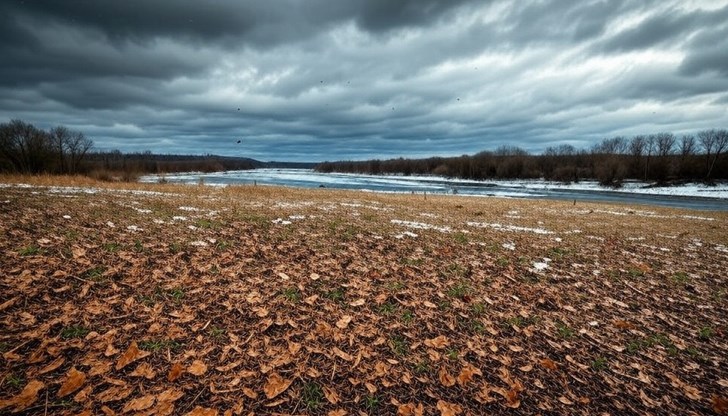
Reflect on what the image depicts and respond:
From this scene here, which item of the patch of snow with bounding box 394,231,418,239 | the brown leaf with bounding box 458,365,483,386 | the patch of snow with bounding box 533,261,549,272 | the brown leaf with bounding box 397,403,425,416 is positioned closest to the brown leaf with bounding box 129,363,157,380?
the brown leaf with bounding box 397,403,425,416

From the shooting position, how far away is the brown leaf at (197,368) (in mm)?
4270

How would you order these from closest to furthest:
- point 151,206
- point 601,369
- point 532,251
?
point 601,369, point 532,251, point 151,206

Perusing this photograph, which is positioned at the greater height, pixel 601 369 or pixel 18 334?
pixel 18 334

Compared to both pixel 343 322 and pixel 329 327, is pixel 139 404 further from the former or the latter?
pixel 343 322

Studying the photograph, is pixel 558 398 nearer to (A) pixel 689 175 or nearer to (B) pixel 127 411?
(B) pixel 127 411

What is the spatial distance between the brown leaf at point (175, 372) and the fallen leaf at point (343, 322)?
7.77ft

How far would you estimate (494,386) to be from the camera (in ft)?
15.2

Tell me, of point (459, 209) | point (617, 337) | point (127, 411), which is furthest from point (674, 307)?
point (459, 209)

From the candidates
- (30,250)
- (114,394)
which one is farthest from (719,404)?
(30,250)

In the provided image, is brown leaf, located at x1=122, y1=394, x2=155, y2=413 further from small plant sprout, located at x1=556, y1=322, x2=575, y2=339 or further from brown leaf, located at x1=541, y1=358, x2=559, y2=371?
small plant sprout, located at x1=556, y1=322, x2=575, y2=339

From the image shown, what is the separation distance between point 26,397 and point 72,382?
0.37 metres

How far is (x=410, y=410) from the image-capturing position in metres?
4.08

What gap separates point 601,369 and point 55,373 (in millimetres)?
7606

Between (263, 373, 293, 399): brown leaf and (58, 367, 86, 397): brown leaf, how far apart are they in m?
2.10
